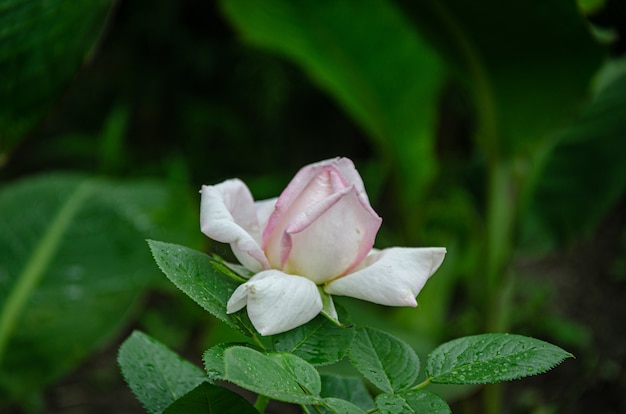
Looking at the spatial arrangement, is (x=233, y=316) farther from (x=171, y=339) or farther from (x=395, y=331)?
(x=171, y=339)

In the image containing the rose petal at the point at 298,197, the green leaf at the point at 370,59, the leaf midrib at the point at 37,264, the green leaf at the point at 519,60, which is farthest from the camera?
the green leaf at the point at 370,59

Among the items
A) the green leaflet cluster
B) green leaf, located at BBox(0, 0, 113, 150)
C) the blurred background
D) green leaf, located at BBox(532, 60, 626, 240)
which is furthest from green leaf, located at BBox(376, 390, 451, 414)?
green leaf, located at BBox(532, 60, 626, 240)

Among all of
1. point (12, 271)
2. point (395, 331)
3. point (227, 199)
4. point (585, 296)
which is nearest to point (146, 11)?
point (12, 271)

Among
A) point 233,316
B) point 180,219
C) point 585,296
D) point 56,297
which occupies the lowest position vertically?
point 585,296

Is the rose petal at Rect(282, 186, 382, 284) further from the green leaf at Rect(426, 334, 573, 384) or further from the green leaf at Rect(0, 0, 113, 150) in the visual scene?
the green leaf at Rect(0, 0, 113, 150)

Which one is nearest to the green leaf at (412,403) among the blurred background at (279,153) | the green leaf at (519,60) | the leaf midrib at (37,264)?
the blurred background at (279,153)

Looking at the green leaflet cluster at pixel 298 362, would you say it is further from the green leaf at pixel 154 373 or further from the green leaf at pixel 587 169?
the green leaf at pixel 587 169
